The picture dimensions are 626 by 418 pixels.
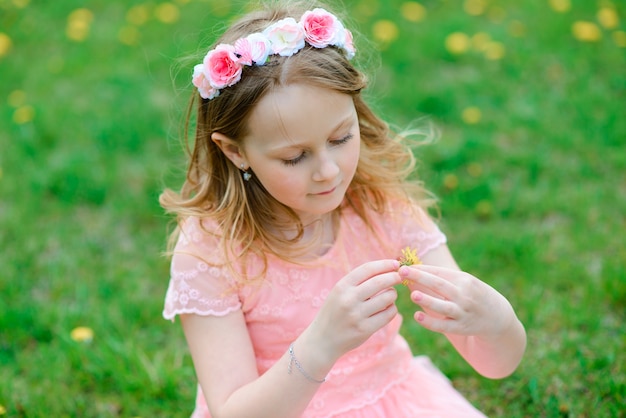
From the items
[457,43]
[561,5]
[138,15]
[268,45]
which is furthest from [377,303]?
[138,15]

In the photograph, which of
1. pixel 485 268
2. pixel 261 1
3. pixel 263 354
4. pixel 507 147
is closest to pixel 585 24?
pixel 507 147

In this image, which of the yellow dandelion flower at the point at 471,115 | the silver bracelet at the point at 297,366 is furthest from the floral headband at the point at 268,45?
the yellow dandelion flower at the point at 471,115

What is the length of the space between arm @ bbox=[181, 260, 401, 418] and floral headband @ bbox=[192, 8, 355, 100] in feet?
1.55

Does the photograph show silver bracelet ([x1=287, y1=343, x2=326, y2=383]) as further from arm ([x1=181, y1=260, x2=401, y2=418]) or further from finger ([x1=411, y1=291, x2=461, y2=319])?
finger ([x1=411, y1=291, x2=461, y2=319])

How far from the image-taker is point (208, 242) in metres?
1.72

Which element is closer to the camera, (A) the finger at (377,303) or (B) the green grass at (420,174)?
(A) the finger at (377,303)

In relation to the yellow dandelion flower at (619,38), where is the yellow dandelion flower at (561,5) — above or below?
above

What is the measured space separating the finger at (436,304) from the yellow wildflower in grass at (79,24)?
372 cm

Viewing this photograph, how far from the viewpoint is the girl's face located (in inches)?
58.4

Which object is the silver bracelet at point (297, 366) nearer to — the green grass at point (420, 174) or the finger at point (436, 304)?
the finger at point (436, 304)

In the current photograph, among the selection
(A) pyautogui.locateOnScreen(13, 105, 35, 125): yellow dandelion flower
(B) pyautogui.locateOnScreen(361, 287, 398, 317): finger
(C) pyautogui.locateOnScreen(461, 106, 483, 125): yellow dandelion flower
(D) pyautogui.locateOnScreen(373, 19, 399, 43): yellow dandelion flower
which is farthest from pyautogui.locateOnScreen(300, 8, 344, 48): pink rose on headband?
(D) pyautogui.locateOnScreen(373, 19, 399, 43): yellow dandelion flower

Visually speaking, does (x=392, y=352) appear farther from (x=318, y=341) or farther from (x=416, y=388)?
(x=318, y=341)

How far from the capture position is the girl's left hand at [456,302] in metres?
1.43

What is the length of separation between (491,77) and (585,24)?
2.46ft
